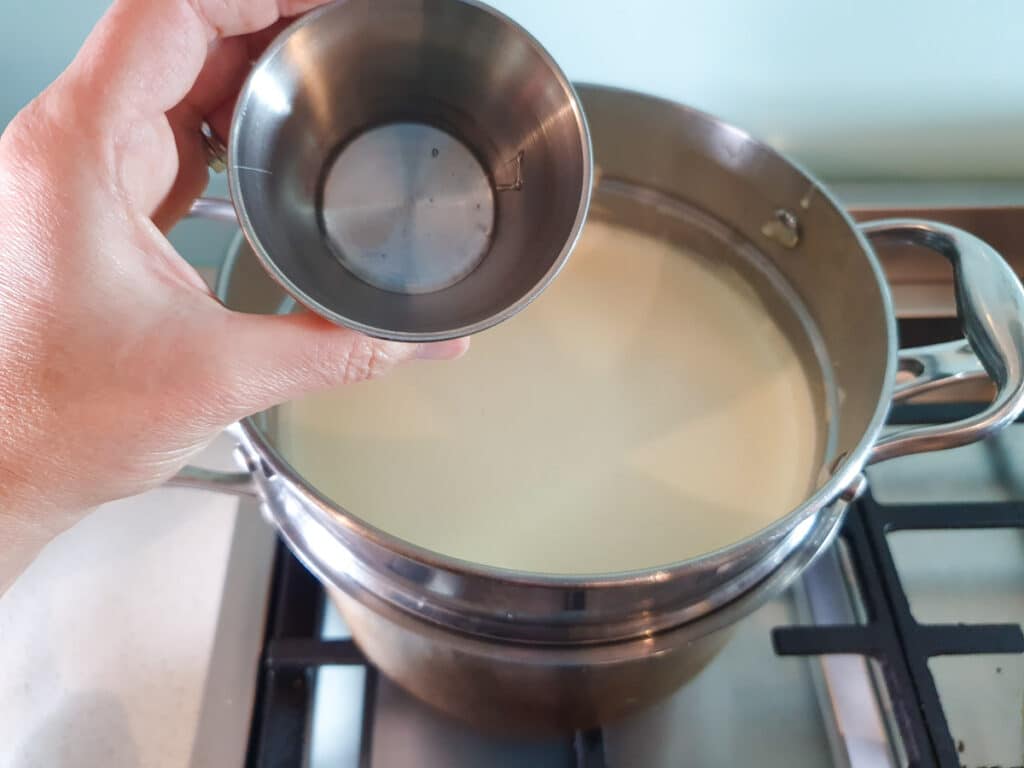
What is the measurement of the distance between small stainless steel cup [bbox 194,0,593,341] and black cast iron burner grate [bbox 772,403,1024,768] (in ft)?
0.95

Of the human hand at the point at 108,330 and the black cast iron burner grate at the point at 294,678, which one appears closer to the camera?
the human hand at the point at 108,330

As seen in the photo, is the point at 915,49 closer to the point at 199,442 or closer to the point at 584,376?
the point at 584,376

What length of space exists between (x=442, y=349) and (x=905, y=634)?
13.4 inches

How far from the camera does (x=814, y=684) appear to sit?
0.55 meters

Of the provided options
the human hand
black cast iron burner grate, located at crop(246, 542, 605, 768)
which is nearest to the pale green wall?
the human hand

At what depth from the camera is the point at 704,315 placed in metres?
0.72

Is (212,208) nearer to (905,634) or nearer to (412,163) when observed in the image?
(412,163)

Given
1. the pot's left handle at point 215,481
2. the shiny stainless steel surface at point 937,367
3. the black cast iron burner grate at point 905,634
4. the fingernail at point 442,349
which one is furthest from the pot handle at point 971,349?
the pot's left handle at point 215,481

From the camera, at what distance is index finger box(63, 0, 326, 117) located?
0.38 metres

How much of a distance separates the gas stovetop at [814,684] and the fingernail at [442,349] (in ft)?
0.73

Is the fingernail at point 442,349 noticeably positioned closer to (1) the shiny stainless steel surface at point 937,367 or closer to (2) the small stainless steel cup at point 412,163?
(2) the small stainless steel cup at point 412,163

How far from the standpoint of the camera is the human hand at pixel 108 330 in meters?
0.35

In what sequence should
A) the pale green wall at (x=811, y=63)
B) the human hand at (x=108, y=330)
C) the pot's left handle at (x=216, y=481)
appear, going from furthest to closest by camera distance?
the pale green wall at (x=811, y=63), the pot's left handle at (x=216, y=481), the human hand at (x=108, y=330)

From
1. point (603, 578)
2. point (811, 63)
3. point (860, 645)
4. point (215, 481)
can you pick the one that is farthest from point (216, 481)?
point (811, 63)
